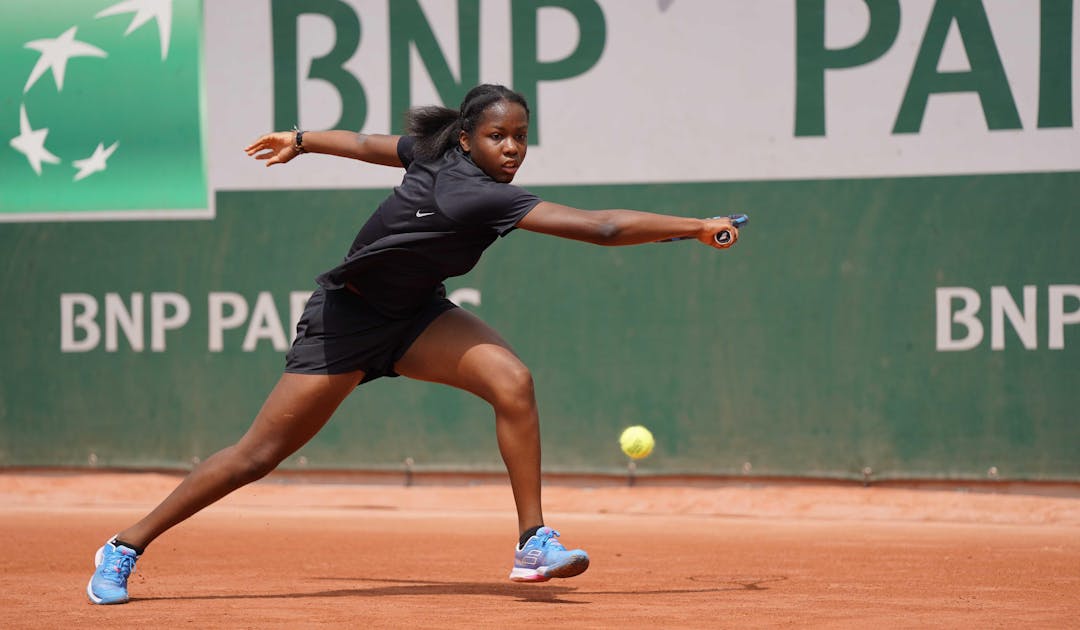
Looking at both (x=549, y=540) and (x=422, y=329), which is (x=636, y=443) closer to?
(x=422, y=329)

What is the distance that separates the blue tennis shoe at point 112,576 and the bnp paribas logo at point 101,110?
4713 mm

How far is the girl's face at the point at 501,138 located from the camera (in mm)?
4582

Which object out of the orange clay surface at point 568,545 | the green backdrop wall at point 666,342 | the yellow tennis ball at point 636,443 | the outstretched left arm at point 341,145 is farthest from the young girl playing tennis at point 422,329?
the green backdrop wall at point 666,342

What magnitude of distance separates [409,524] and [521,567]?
10.9ft

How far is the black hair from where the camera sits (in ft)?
15.2

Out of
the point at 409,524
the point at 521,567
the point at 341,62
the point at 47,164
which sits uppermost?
the point at 341,62

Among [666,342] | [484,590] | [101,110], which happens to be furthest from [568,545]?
[101,110]

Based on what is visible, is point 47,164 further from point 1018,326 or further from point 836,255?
point 1018,326

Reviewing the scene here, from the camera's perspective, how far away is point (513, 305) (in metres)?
8.88

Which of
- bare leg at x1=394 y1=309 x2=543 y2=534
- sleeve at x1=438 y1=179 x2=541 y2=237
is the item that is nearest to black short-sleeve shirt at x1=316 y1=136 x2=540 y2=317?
sleeve at x1=438 y1=179 x2=541 y2=237

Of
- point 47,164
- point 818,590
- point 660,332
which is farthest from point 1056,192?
point 47,164

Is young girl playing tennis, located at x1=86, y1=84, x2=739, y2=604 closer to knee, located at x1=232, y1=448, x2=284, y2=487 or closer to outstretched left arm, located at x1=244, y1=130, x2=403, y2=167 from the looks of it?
knee, located at x1=232, y1=448, x2=284, y2=487

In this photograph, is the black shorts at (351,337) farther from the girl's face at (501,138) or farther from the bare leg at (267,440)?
the girl's face at (501,138)

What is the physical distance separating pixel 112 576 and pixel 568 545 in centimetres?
258
